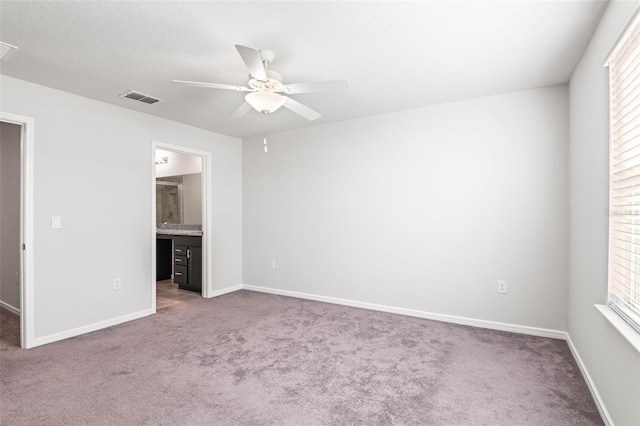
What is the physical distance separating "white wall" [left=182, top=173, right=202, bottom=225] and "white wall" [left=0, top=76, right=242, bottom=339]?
1985 millimetres

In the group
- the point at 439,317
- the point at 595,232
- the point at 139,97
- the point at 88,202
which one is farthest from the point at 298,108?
the point at 439,317

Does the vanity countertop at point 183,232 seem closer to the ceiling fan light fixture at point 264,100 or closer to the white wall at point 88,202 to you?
the white wall at point 88,202

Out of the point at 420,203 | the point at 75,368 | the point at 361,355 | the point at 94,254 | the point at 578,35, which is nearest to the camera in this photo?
the point at 578,35

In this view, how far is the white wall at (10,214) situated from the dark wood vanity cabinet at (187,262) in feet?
6.00

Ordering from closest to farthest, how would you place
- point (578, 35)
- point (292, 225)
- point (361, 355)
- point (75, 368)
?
1. point (578, 35)
2. point (75, 368)
3. point (361, 355)
4. point (292, 225)

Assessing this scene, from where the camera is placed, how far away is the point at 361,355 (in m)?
2.63

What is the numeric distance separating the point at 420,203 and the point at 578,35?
1.90m

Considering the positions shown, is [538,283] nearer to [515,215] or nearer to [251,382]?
[515,215]

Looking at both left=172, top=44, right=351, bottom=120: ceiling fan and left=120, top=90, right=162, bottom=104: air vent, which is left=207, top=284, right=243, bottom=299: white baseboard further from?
left=172, top=44, right=351, bottom=120: ceiling fan

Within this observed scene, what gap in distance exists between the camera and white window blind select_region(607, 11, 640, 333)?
1544mm

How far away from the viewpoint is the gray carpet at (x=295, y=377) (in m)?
1.86

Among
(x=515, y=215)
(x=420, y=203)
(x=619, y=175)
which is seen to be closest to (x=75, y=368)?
(x=420, y=203)

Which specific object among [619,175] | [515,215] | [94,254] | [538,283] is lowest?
[538,283]

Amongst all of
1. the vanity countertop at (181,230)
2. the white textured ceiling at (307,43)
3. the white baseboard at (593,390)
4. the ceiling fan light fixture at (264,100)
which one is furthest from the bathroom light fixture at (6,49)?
the white baseboard at (593,390)
